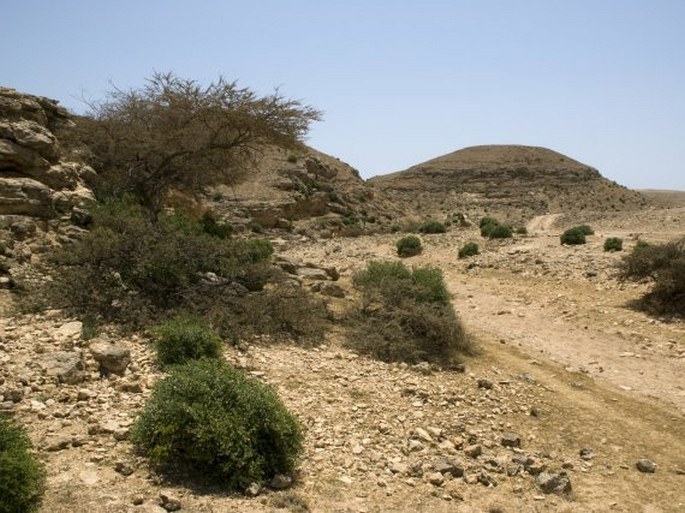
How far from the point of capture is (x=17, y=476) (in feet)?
12.8

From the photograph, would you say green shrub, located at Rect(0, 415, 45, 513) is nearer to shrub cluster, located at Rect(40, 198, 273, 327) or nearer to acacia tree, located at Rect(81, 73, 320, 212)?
shrub cluster, located at Rect(40, 198, 273, 327)

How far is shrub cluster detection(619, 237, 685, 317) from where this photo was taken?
1170 centimetres

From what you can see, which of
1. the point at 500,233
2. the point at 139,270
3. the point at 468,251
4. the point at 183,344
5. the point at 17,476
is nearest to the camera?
the point at 17,476

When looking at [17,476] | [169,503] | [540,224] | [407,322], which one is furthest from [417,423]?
[540,224]

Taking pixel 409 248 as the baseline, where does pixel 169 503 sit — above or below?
below

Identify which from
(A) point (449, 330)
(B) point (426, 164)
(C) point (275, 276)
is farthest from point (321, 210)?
(B) point (426, 164)

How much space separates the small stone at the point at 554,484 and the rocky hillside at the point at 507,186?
129 feet

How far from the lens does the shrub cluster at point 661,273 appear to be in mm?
11695

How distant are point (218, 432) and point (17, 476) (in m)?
1.46

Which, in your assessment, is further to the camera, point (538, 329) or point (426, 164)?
point (426, 164)

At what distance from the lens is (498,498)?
5180 millimetres

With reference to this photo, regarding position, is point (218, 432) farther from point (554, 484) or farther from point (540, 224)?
point (540, 224)

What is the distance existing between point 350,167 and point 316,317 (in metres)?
34.2

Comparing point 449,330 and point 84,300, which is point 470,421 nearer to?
point 449,330
